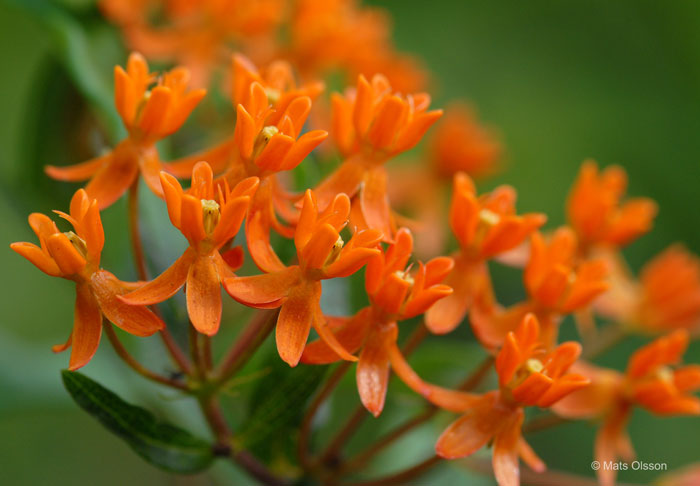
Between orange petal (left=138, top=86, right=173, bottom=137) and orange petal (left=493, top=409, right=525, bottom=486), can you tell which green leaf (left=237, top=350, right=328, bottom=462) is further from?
orange petal (left=138, top=86, right=173, bottom=137)

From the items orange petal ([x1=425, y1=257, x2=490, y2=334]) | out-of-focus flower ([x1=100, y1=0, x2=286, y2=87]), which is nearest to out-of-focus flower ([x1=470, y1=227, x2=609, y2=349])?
orange petal ([x1=425, y1=257, x2=490, y2=334])

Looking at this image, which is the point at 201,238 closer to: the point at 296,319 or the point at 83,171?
the point at 296,319

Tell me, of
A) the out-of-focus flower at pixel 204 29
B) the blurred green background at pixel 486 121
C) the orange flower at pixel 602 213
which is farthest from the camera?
the out-of-focus flower at pixel 204 29

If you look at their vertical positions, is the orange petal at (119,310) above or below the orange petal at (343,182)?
below

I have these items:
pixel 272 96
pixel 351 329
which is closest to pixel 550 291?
pixel 351 329

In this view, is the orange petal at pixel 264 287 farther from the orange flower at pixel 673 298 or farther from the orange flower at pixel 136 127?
the orange flower at pixel 673 298

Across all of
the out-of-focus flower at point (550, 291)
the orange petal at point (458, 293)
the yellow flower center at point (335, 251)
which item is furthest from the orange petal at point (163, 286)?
the out-of-focus flower at point (550, 291)

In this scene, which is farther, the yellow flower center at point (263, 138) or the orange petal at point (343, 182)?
the orange petal at point (343, 182)
